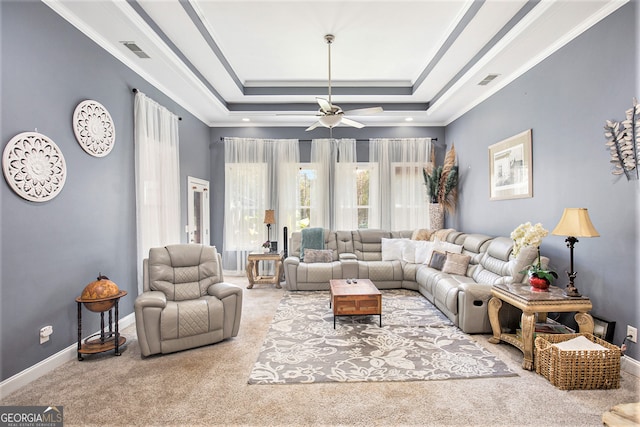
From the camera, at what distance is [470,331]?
3.37m

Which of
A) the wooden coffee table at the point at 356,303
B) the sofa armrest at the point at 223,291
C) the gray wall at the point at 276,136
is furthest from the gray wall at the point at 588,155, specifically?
the sofa armrest at the point at 223,291

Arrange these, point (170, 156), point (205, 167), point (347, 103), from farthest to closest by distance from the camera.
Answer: point (205, 167), point (347, 103), point (170, 156)

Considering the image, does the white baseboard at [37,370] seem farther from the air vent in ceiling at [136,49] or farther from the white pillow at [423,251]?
the white pillow at [423,251]

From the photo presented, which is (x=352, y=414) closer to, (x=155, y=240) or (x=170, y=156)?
(x=155, y=240)

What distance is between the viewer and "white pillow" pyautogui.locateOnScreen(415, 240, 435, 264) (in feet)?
17.3

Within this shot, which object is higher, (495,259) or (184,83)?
(184,83)

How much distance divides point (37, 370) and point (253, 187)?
433 cm

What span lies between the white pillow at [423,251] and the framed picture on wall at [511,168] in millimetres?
1222

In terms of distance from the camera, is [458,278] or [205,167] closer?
[458,278]

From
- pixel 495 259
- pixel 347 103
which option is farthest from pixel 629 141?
pixel 347 103

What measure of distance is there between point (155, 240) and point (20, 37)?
7.73ft

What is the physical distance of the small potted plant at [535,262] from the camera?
2.82 m

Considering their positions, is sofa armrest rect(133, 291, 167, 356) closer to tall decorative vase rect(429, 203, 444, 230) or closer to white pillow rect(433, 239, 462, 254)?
white pillow rect(433, 239, 462, 254)

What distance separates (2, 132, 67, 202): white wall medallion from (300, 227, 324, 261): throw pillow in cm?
363
